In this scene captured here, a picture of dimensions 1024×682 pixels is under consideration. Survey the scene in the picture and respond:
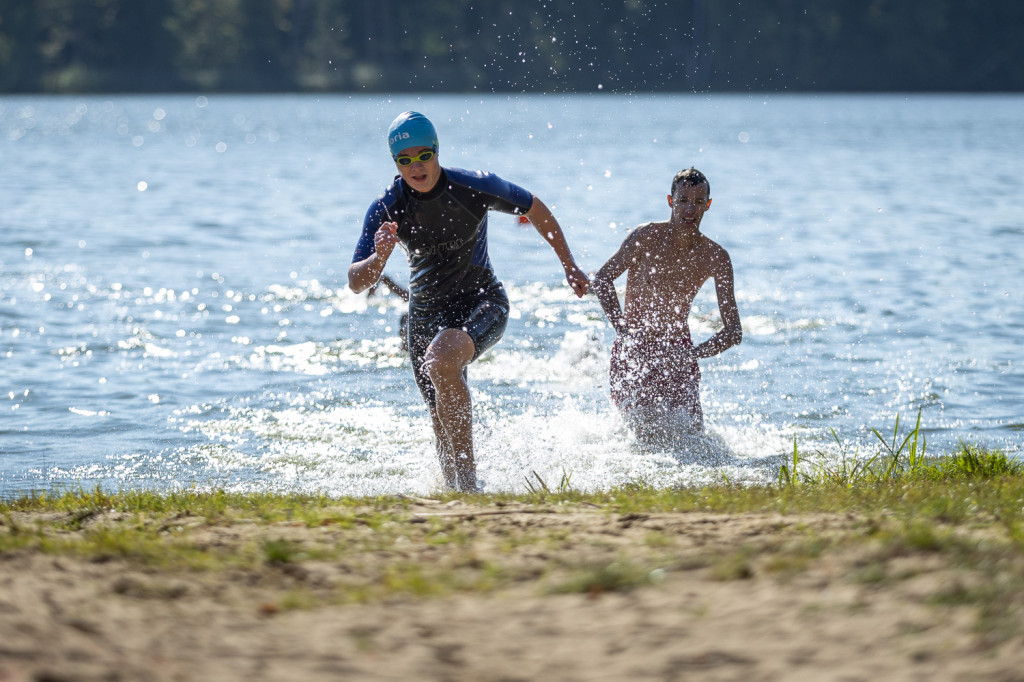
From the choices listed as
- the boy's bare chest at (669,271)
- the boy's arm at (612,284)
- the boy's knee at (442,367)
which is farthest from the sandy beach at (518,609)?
the boy's bare chest at (669,271)

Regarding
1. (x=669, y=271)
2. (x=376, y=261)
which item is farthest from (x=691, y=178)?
(x=376, y=261)

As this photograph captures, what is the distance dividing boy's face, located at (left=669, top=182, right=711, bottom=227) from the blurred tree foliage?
71845 mm

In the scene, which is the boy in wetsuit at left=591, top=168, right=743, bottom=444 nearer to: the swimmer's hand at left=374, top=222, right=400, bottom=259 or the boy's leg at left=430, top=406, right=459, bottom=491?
the boy's leg at left=430, top=406, right=459, bottom=491

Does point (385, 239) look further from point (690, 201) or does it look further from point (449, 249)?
point (690, 201)

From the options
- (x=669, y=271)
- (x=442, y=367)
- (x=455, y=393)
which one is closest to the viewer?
(x=442, y=367)

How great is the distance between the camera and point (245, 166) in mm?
38219

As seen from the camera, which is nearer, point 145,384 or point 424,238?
point 424,238

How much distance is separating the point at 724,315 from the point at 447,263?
2322 millimetres

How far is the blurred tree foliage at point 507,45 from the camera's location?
8481 cm

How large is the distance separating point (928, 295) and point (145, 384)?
956cm

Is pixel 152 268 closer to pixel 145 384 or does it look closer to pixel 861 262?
pixel 145 384

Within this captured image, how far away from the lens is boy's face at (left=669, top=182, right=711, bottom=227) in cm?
841

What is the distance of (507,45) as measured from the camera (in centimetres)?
9262

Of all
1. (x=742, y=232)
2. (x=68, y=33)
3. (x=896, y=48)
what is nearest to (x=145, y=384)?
(x=742, y=232)
